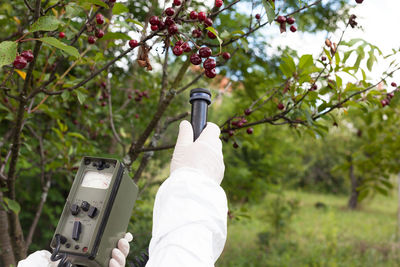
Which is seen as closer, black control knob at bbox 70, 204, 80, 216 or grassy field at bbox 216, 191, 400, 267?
black control knob at bbox 70, 204, 80, 216

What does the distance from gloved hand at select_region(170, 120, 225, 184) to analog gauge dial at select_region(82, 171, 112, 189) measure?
0.69 feet

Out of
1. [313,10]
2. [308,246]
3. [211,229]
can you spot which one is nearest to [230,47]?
[313,10]

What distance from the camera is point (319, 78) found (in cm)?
173

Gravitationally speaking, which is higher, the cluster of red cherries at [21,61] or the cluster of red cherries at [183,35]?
the cluster of red cherries at [183,35]

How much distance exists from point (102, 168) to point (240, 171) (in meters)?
5.51

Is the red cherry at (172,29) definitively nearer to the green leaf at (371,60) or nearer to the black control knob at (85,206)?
the black control knob at (85,206)

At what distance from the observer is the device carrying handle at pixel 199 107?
40.7 inches

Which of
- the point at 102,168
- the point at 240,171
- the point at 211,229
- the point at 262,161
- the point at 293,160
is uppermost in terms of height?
the point at 293,160

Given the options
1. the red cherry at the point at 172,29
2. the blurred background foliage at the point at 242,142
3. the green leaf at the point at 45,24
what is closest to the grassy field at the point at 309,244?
the blurred background foliage at the point at 242,142

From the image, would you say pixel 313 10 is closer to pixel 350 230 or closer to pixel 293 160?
pixel 293 160

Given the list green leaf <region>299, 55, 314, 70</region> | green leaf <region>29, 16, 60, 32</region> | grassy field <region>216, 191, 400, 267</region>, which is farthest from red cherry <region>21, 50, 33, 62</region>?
grassy field <region>216, 191, 400, 267</region>

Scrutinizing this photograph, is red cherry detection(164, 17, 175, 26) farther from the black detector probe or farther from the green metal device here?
the green metal device

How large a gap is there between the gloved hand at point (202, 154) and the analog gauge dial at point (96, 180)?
209mm

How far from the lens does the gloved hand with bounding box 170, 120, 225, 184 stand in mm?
1100
